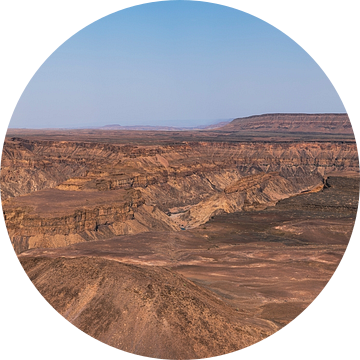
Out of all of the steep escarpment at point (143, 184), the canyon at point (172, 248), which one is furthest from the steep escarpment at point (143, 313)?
the steep escarpment at point (143, 184)

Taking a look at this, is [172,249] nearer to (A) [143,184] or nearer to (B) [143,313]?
(B) [143,313]

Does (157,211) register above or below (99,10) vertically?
below

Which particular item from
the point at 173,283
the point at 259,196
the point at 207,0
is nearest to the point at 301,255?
the point at 173,283

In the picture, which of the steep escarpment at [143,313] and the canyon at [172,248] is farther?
the canyon at [172,248]

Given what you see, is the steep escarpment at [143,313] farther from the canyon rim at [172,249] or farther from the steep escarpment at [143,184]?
the steep escarpment at [143,184]

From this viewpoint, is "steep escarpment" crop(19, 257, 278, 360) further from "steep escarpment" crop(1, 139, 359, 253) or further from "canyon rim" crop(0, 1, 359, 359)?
"steep escarpment" crop(1, 139, 359, 253)

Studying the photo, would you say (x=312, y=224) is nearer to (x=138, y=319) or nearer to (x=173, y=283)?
(x=173, y=283)
